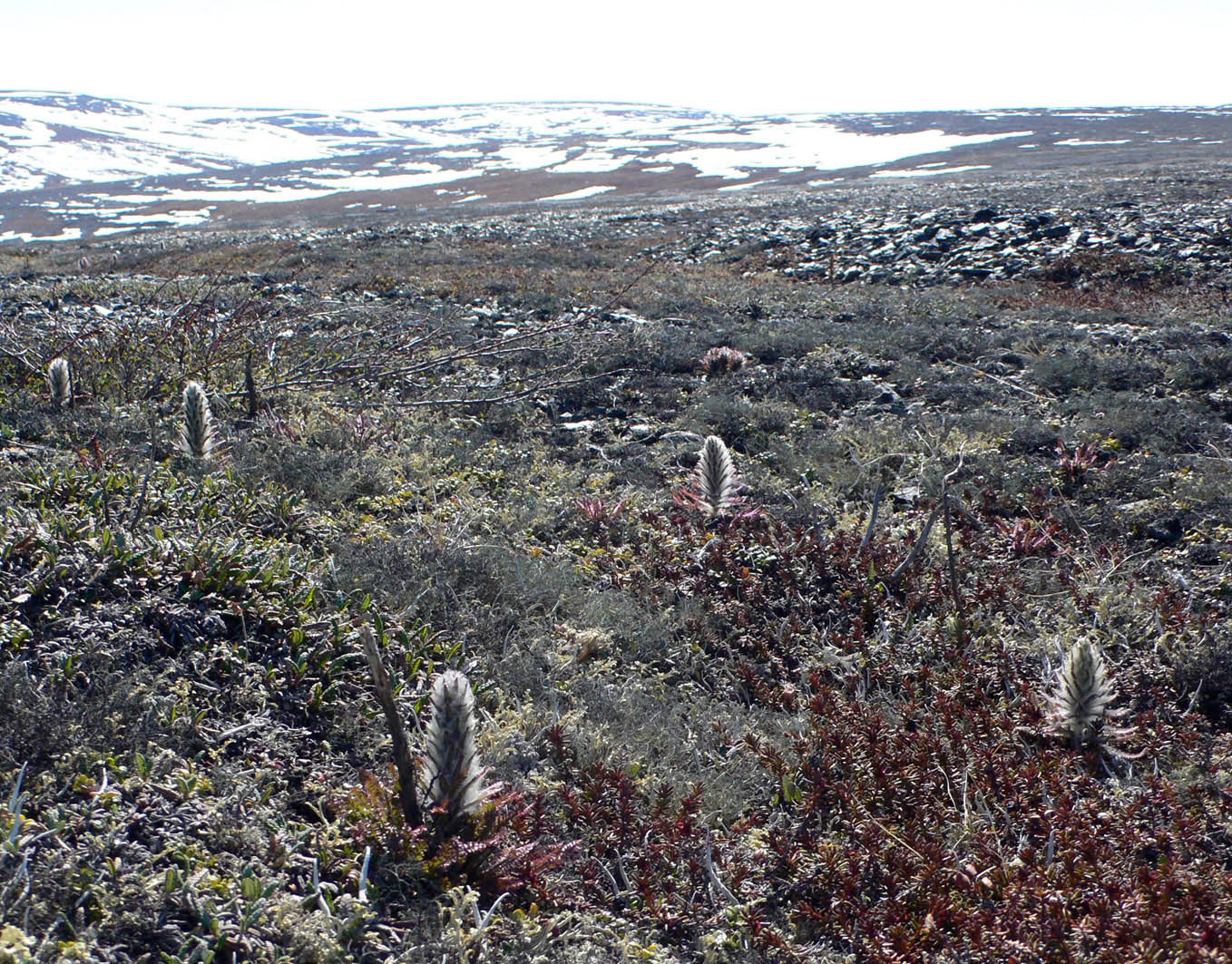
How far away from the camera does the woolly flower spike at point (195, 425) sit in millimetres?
5703

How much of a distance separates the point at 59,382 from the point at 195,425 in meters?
1.81

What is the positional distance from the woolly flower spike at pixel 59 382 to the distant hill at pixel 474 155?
115ft

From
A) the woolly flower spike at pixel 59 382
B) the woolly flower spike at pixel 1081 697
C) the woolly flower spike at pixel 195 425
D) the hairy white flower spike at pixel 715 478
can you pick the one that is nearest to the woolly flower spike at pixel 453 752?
the woolly flower spike at pixel 1081 697

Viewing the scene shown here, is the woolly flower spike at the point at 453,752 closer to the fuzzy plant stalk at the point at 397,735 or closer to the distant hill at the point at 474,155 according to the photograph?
the fuzzy plant stalk at the point at 397,735

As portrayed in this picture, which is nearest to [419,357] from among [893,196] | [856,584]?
[856,584]

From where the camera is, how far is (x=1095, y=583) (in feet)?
16.3

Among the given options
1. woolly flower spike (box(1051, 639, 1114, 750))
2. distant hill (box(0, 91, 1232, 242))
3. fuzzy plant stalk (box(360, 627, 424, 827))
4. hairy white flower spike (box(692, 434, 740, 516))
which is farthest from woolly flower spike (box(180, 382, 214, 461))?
distant hill (box(0, 91, 1232, 242))

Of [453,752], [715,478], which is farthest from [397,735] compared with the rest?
[715,478]

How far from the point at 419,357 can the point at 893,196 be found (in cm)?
2423

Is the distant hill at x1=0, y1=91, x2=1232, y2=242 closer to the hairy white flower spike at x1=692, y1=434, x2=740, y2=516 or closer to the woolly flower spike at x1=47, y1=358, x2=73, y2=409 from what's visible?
the woolly flower spike at x1=47, y1=358, x2=73, y2=409

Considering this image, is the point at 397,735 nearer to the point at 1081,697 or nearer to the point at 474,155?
the point at 1081,697

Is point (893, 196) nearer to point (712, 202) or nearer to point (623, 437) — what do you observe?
point (712, 202)

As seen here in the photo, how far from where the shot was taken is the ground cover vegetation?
8.52ft

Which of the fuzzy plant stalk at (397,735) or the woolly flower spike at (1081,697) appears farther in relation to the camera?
the woolly flower spike at (1081,697)
